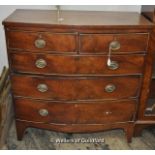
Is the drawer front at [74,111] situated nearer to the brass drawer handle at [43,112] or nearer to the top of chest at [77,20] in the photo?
the brass drawer handle at [43,112]

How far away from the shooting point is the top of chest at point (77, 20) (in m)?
1.28

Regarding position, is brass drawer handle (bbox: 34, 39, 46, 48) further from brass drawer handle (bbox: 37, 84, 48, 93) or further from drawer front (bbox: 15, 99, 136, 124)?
drawer front (bbox: 15, 99, 136, 124)

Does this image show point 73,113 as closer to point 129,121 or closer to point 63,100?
point 63,100

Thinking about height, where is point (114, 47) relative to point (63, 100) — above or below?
above

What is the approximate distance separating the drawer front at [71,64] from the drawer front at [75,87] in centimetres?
5

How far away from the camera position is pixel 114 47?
135cm

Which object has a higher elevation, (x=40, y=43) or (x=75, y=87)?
(x=40, y=43)

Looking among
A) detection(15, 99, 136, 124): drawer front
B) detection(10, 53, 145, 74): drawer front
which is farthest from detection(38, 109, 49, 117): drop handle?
detection(10, 53, 145, 74): drawer front

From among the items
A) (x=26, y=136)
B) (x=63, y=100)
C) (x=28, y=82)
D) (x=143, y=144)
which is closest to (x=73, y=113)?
(x=63, y=100)

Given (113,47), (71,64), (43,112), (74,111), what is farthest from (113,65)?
(43,112)

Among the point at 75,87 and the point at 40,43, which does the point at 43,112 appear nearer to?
the point at 75,87

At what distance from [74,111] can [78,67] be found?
319mm

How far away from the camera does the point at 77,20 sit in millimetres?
1374

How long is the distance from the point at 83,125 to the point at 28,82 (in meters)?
0.47
